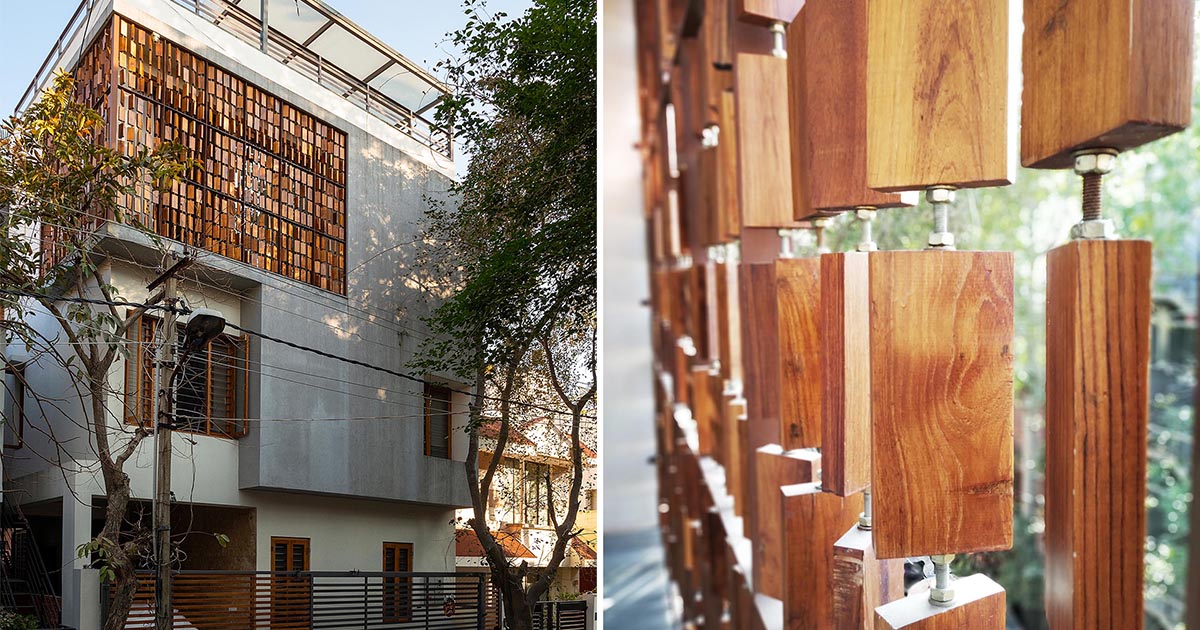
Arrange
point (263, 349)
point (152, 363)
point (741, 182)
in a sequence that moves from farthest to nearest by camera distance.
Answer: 1. point (263, 349)
2. point (152, 363)
3. point (741, 182)

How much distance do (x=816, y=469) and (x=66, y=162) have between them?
154cm

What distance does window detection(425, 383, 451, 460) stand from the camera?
204 centimetres

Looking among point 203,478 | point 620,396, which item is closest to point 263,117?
point 203,478

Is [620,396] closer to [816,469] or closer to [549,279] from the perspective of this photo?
[549,279]

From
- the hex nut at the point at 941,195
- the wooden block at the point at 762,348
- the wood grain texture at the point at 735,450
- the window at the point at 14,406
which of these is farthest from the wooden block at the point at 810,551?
the window at the point at 14,406

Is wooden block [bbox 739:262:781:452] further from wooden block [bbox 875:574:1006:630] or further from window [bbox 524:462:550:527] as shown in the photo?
window [bbox 524:462:550:527]

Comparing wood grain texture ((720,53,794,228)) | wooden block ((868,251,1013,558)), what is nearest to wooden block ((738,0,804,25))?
wood grain texture ((720,53,794,228))

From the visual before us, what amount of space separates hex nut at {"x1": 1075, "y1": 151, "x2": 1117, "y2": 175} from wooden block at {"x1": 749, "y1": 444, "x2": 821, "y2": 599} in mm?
399

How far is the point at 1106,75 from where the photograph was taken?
0.93ft

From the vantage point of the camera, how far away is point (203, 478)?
1.69 meters

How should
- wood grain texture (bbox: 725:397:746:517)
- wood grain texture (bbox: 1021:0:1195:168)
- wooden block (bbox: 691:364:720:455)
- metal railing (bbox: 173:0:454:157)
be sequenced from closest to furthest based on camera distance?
1. wood grain texture (bbox: 1021:0:1195:168)
2. wood grain texture (bbox: 725:397:746:517)
3. wooden block (bbox: 691:364:720:455)
4. metal railing (bbox: 173:0:454:157)

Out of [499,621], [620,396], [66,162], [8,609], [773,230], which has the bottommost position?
[499,621]

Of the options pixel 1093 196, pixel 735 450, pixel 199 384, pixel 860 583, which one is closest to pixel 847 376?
pixel 860 583

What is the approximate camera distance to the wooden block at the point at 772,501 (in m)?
0.68
